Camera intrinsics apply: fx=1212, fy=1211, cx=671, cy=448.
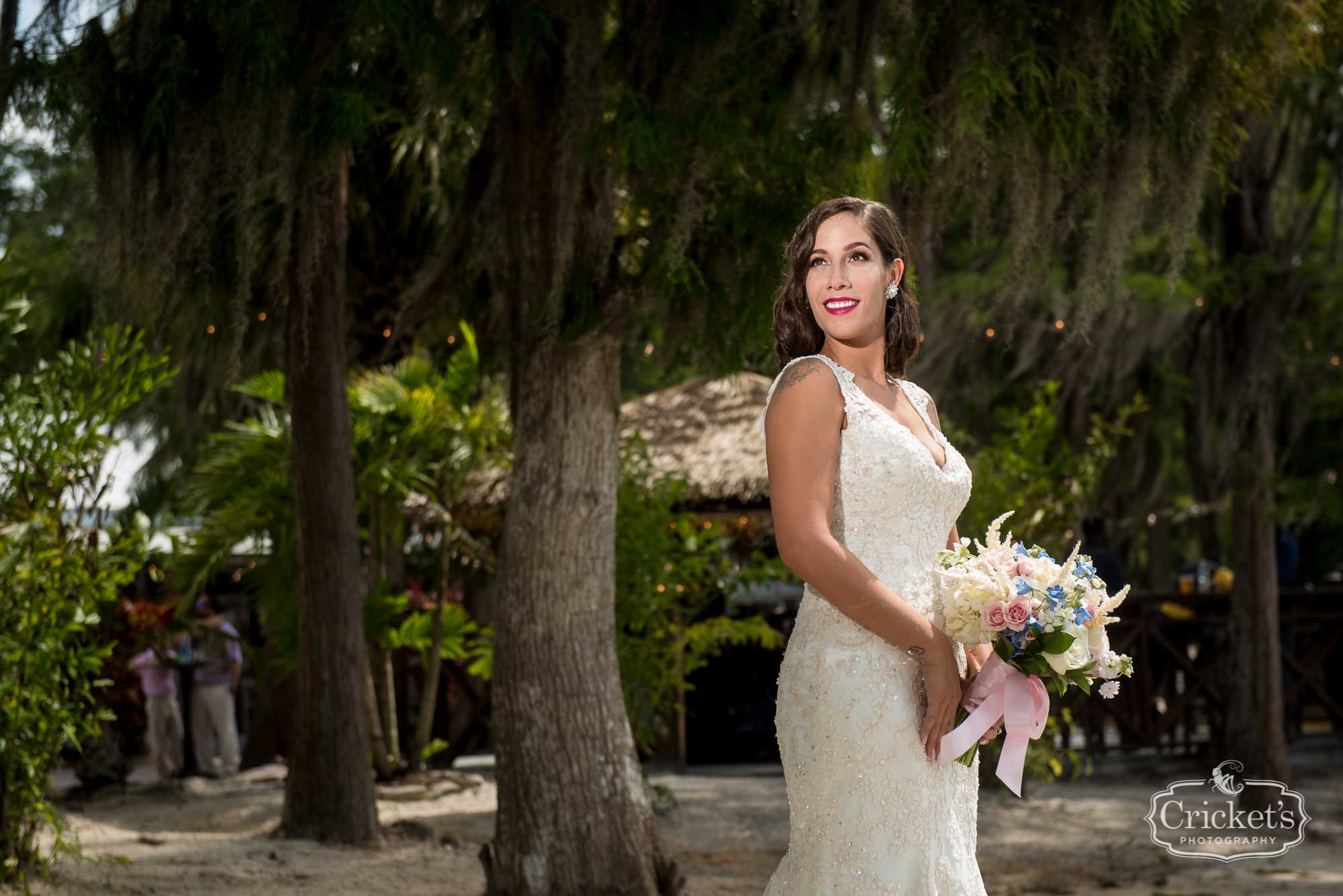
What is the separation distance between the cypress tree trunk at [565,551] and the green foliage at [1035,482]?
8.77ft

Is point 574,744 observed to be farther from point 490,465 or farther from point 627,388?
point 627,388

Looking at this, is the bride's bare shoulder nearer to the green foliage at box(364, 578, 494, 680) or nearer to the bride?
the bride

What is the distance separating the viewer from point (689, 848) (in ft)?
24.1

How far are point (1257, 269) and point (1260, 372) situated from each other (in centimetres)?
67

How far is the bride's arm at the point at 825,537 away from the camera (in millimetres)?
2395

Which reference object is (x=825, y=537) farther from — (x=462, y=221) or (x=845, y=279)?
(x=462, y=221)

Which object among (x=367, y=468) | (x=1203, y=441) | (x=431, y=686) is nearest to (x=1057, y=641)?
(x=367, y=468)

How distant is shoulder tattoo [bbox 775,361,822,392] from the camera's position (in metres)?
2.53

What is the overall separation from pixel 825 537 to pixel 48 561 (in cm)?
367

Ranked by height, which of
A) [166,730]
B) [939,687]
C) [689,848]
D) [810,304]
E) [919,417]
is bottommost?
[689,848]

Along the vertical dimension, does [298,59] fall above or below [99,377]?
above

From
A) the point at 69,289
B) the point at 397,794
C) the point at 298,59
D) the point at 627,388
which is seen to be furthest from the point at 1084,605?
the point at 627,388

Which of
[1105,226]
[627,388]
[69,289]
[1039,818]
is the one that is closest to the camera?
[1105,226]

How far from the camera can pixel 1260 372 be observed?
26.0 feet
